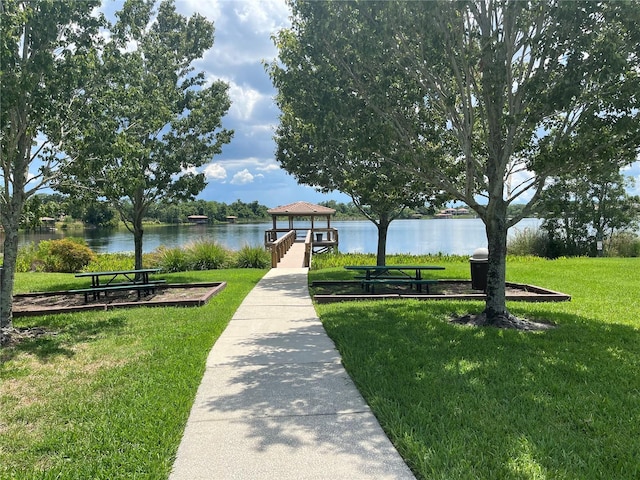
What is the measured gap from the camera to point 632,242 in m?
23.2

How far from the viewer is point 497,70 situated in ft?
19.2

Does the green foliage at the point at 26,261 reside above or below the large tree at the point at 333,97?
below

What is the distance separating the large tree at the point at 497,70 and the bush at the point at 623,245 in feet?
64.3

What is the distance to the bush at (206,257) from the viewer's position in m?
16.6

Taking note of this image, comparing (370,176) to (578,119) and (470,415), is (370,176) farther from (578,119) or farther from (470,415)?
(470,415)

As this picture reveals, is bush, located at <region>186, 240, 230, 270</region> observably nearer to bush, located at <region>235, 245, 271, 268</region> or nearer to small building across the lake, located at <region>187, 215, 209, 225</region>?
bush, located at <region>235, 245, 271, 268</region>

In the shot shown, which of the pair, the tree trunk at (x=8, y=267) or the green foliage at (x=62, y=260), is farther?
the green foliage at (x=62, y=260)

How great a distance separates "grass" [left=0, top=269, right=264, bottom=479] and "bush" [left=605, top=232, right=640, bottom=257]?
23091mm

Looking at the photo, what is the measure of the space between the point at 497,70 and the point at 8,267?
706 cm

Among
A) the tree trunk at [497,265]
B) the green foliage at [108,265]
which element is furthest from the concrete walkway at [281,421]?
the green foliage at [108,265]

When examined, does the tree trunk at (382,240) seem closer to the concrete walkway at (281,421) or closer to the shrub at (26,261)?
the concrete walkway at (281,421)

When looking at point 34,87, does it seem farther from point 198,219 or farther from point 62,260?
point 198,219

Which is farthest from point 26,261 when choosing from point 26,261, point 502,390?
point 502,390

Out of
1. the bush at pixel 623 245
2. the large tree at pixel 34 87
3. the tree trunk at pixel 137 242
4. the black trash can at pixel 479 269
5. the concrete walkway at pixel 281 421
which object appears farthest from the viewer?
the bush at pixel 623 245
